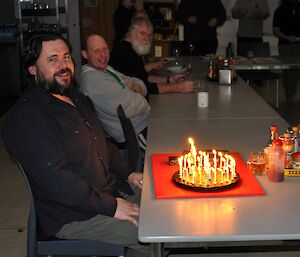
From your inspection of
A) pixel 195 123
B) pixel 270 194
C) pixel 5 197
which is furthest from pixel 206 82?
pixel 270 194

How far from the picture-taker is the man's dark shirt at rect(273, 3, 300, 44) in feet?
22.9

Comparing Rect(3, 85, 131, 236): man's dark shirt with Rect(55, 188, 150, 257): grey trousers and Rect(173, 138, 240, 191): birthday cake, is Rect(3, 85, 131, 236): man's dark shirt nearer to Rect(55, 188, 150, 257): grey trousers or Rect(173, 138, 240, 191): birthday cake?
Rect(55, 188, 150, 257): grey trousers

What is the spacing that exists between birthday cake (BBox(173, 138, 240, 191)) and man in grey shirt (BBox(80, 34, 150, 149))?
1.28 metres

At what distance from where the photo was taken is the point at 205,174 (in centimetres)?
208

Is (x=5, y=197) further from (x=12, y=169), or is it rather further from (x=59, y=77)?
(x=59, y=77)

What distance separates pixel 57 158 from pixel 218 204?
70 cm

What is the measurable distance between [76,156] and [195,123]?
1.04 m

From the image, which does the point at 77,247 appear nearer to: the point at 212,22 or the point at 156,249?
the point at 156,249

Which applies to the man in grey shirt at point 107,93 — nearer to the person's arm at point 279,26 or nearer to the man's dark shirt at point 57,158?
the man's dark shirt at point 57,158

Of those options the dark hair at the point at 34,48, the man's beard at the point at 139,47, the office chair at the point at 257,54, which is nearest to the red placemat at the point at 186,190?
the dark hair at the point at 34,48

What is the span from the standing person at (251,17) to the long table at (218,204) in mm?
4323

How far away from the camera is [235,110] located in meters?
3.49

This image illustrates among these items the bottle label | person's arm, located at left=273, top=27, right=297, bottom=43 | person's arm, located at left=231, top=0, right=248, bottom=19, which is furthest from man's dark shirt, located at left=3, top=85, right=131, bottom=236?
the bottle label

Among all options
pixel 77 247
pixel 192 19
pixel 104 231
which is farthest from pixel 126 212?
pixel 192 19
